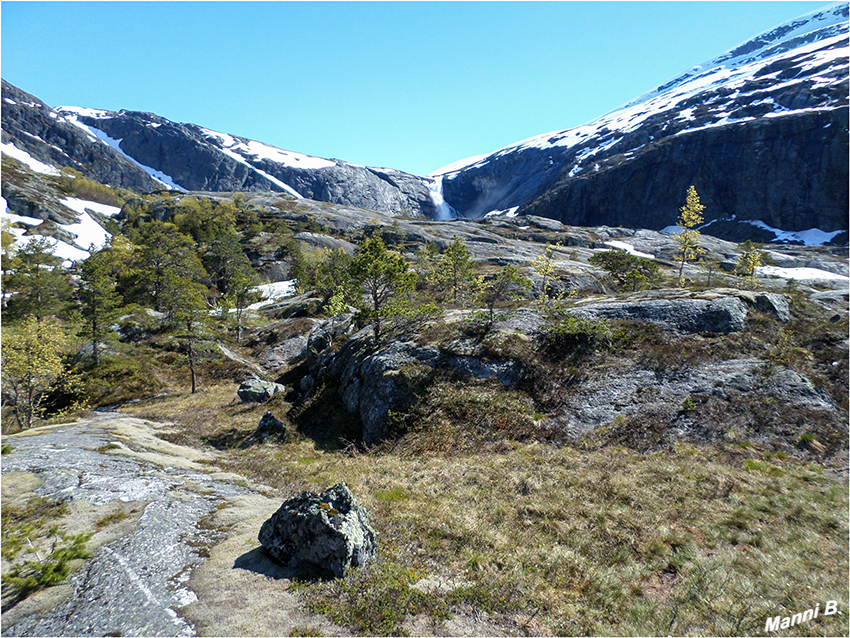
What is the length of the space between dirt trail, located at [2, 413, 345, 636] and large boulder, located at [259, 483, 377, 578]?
1.33 feet

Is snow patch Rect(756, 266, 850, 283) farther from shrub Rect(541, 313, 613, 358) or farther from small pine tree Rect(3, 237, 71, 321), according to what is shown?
small pine tree Rect(3, 237, 71, 321)

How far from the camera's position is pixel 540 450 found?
15.6 meters

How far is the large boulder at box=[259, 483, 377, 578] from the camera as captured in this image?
24.6 ft

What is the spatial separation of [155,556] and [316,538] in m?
3.35

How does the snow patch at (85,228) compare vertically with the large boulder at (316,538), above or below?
above

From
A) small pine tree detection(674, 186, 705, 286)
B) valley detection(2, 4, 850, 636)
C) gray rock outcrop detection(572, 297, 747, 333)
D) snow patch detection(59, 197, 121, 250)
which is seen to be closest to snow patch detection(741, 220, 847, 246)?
small pine tree detection(674, 186, 705, 286)

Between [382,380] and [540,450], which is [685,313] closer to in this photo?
[540,450]

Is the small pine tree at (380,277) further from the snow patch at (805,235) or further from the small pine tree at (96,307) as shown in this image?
the snow patch at (805,235)

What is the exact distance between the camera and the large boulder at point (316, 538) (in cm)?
750

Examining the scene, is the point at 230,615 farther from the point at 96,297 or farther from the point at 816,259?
the point at 816,259

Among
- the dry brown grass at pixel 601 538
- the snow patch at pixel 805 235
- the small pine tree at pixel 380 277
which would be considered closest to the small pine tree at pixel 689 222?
the small pine tree at pixel 380 277

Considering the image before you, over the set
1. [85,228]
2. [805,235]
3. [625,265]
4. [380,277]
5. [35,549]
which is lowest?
[35,549]

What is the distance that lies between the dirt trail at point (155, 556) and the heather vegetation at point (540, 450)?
0.55m

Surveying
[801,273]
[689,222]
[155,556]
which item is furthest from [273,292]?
[801,273]
